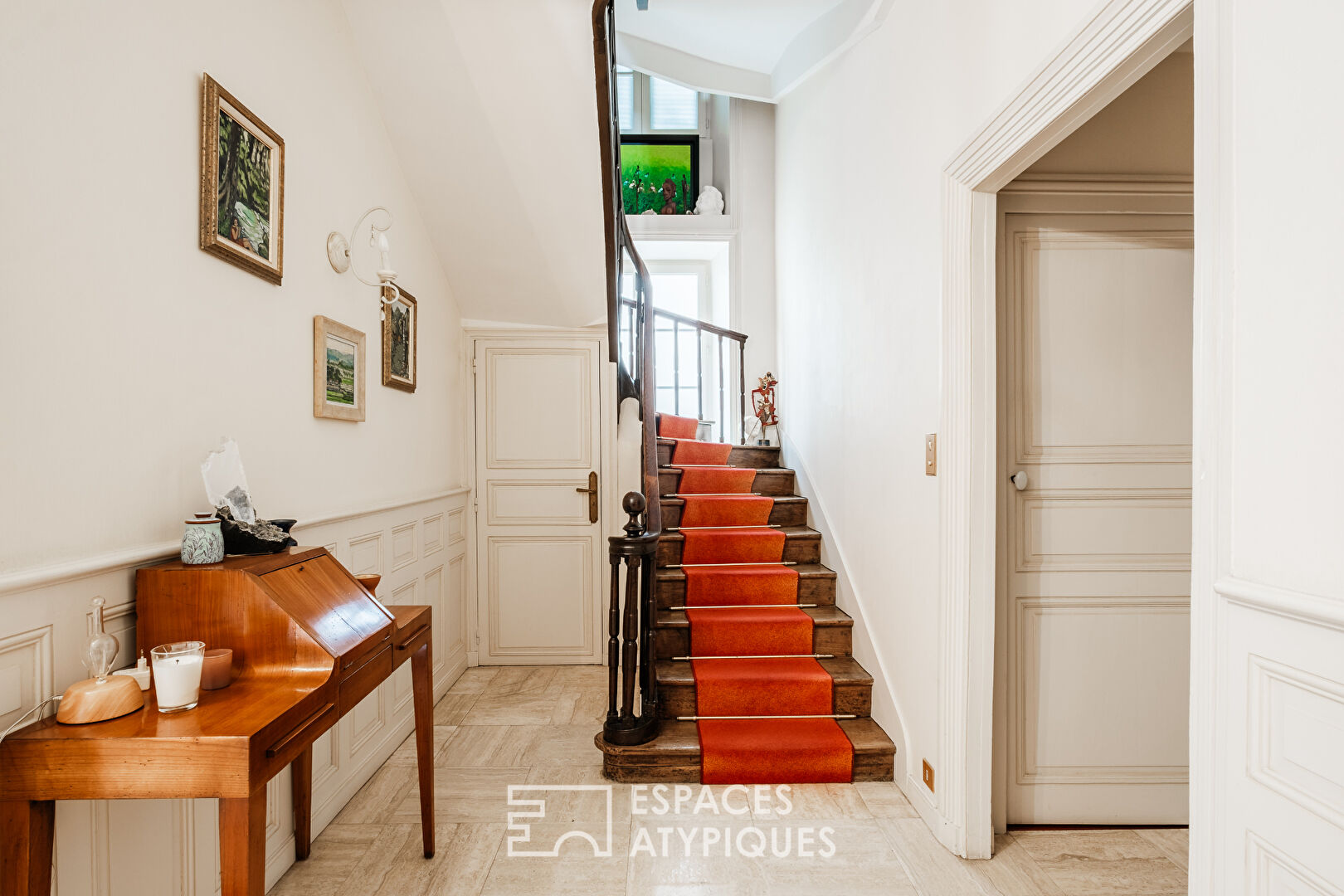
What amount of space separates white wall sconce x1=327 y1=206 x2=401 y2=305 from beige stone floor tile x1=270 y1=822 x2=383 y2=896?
187 cm

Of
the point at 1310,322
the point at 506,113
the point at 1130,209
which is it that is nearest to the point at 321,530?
the point at 506,113

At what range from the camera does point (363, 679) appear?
5.65ft

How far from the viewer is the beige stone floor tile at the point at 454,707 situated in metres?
3.46

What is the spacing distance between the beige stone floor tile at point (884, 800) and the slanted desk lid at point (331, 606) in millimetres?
1787

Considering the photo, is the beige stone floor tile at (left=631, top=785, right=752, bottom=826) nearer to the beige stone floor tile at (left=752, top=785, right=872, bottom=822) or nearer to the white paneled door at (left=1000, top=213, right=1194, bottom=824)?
the beige stone floor tile at (left=752, top=785, right=872, bottom=822)

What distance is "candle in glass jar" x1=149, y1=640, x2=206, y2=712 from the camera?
1331 millimetres

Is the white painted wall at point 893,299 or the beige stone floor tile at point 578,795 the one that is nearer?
the white painted wall at point 893,299

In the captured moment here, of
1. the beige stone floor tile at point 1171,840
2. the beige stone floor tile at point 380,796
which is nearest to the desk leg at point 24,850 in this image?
the beige stone floor tile at point 380,796

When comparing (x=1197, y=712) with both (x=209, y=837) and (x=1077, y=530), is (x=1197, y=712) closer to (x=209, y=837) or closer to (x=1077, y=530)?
(x=1077, y=530)

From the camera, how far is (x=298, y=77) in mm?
2371

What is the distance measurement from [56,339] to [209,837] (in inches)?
49.6

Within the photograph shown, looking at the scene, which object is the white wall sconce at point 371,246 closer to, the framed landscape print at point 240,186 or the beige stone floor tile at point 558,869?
the framed landscape print at point 240,186

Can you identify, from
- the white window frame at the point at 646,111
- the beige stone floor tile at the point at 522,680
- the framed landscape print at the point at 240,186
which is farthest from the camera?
the white window frame at the point at 646,111

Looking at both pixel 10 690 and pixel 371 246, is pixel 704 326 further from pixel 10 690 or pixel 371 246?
pixel 10 690
